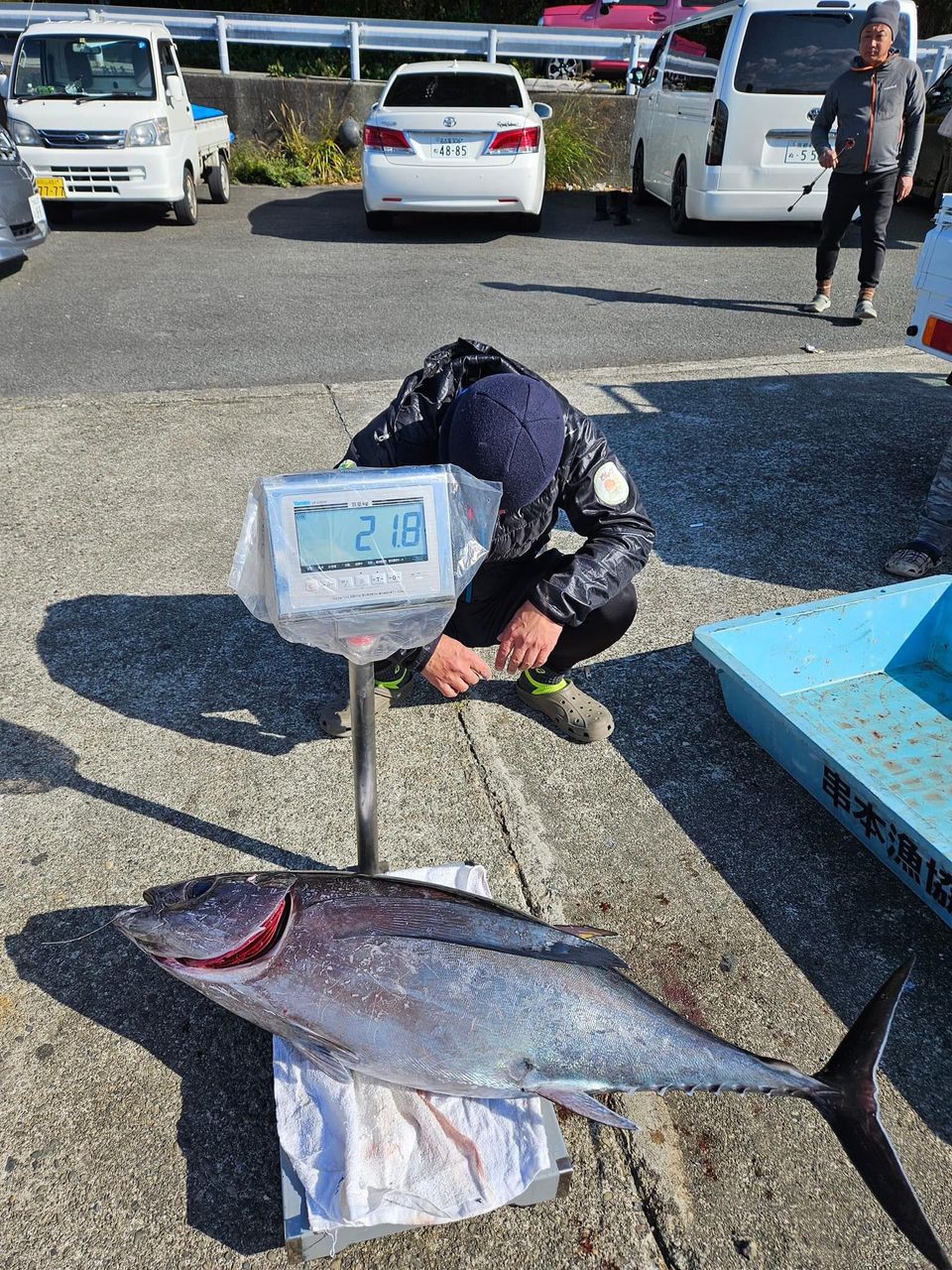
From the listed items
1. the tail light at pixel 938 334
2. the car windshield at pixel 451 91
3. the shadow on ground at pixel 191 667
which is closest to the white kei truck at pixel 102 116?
the car windshield at pixel 451 91

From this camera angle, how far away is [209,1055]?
6.53 ft

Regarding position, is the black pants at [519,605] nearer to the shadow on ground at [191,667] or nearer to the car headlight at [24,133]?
the shadow on ground at [191,667]

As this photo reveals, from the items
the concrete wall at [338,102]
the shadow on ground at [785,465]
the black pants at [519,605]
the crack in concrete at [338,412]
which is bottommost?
the shadow on ground at [785,465]

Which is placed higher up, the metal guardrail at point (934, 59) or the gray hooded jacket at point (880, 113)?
the metal guardrail at point (934, 59)

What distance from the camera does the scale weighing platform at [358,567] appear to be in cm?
163

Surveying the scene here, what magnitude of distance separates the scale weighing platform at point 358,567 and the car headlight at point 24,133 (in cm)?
920

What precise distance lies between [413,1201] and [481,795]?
4.02ft

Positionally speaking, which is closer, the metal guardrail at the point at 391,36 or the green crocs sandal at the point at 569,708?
the green crocs sandal at the point at 569,708

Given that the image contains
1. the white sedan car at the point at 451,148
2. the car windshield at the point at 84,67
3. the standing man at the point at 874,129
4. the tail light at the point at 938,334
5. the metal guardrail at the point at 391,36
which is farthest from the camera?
the metal guardrail at the point at 391,36

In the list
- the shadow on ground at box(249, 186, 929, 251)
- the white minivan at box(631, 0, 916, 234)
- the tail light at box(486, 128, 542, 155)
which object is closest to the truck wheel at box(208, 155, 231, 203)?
the shadow on ground at box(249, 186, 929, 251)

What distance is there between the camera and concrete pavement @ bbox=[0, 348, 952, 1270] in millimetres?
1748

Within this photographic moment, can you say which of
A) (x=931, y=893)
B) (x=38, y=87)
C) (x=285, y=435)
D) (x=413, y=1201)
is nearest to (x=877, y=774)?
(x=931, y=893)

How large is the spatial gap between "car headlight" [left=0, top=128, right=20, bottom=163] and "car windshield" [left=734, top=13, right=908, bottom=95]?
6334mm

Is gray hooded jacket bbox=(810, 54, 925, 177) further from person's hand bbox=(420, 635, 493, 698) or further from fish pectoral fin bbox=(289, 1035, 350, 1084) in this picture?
fish pectoral fin bbox=(289, 1035, 350, 1084)
